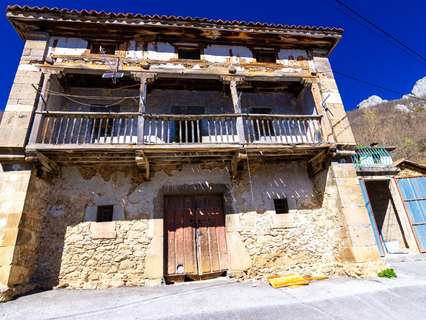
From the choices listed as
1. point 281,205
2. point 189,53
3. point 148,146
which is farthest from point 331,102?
point 148,146

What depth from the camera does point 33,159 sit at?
18.7 feet

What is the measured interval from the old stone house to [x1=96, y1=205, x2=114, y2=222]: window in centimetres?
4

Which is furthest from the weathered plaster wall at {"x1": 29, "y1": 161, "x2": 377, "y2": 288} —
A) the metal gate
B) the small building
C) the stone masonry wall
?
the metal gate

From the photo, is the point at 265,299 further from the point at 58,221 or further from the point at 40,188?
the point at 40,188

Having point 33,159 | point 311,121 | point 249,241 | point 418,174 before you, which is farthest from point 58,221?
point 418,174

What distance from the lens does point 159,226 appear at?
6422 millimetres

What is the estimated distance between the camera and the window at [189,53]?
8.12 metres

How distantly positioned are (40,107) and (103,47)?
286 cm

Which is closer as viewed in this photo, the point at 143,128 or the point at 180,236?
the point at 143,128

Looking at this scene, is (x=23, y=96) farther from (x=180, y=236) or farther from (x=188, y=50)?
(x=180, y=236)

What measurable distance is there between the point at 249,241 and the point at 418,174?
8.95 metres

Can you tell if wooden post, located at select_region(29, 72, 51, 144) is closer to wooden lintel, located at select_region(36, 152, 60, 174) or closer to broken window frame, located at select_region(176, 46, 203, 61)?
wooden lintel, located at select_region(36, 152, 60, 174)

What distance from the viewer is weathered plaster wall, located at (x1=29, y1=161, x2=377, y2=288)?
5922mm

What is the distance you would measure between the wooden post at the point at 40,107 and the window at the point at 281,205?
6.70 meters
